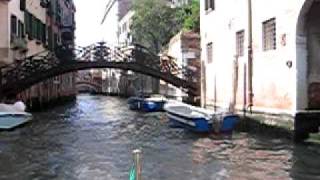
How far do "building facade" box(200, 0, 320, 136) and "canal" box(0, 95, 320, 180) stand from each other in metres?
1.30

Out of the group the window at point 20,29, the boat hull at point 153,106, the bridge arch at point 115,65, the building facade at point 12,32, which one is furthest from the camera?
the boat hull at point 153,106

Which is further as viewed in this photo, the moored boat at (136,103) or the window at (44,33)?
the window at (44,33)

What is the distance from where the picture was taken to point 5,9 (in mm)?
25422

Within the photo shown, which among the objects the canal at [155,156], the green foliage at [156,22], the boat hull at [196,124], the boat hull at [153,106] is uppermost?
the green foliage at [156,22]

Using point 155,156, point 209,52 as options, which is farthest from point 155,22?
point 155,156

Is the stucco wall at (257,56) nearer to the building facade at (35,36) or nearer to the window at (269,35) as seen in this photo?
the window at (269,35)

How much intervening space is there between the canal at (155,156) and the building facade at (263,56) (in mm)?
1296

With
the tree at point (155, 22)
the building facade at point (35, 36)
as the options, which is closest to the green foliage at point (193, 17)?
the tree at point (155, 22)

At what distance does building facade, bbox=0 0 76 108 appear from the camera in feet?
87.6

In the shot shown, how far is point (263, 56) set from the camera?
63.4 feet

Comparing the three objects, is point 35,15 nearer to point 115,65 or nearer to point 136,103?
point 115,65

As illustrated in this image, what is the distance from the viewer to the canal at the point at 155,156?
1205 centimetres

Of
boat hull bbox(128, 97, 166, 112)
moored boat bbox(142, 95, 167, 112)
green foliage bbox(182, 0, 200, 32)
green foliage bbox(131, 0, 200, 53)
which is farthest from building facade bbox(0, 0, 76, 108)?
green foliage bbox(182, 0, 200, 32)

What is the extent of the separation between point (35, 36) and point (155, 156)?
2124 centimetres
